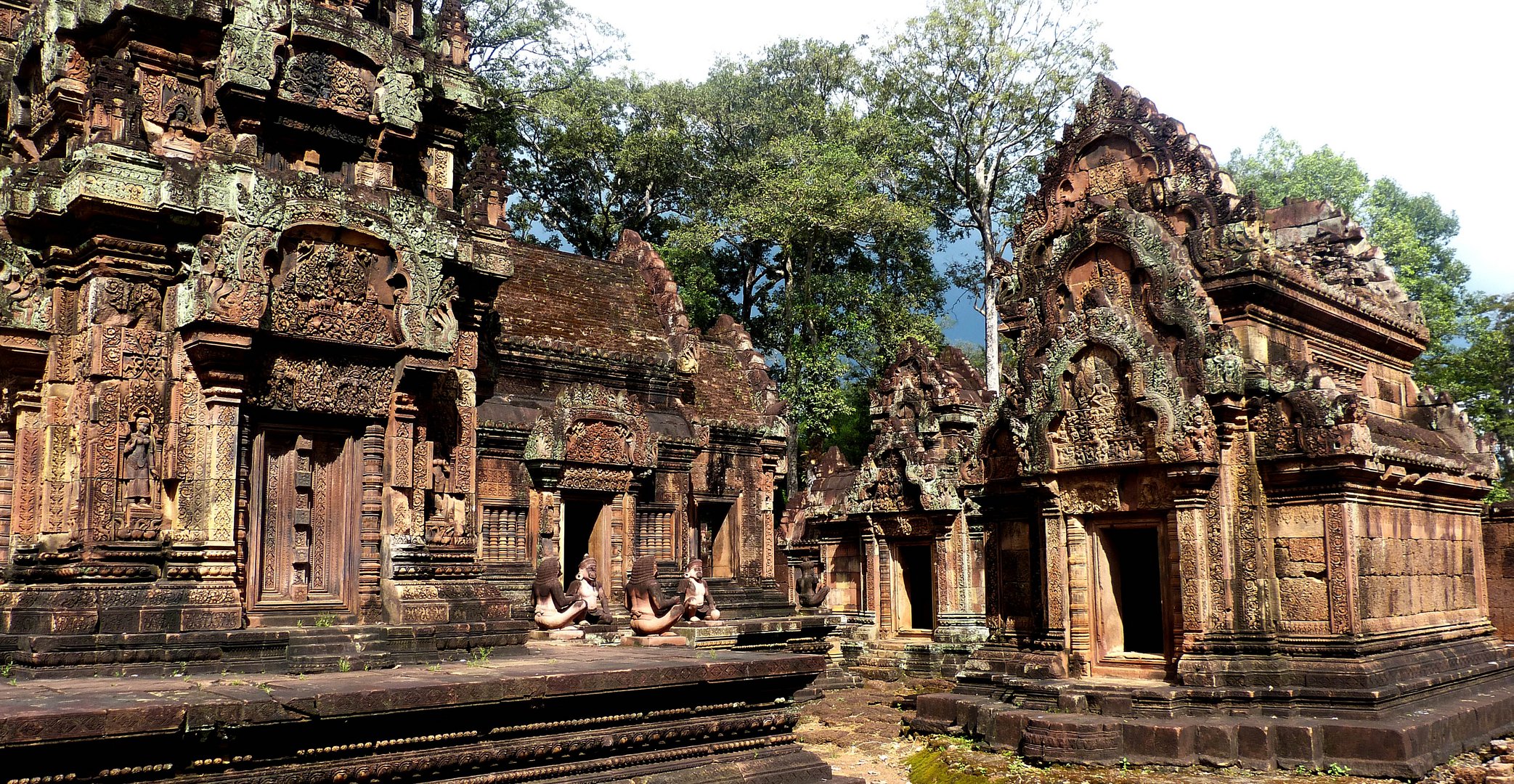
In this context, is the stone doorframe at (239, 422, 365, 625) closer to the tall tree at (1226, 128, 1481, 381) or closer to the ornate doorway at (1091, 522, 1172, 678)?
the ornate doorway at (1091, 522, 1172, 678)

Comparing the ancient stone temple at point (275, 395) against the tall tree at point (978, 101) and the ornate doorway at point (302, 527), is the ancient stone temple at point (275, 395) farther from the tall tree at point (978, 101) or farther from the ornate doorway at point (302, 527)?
the tall tree at point (978, 101)

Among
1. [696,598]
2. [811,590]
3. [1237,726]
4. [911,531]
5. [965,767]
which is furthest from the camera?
[811,590]

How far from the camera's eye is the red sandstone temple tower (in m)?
7.88

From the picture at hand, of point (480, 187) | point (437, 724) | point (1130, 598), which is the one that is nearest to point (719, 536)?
point (1130, 598)

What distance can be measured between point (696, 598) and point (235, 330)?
700 cm

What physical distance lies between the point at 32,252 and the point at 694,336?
13.3 meters

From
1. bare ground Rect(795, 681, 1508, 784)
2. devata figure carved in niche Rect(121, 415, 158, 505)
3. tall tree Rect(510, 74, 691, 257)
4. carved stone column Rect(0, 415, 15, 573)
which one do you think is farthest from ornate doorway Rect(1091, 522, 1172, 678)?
tall tree Rect(510, 74, 691, 257)

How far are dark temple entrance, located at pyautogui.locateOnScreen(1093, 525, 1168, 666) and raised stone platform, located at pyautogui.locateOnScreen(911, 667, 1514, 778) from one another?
532mm

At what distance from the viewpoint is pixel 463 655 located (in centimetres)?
859

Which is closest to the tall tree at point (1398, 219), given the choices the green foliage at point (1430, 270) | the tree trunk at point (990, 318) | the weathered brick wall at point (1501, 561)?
the green foliage at point (1430, 270)

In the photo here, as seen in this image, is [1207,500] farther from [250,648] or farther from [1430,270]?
[1430,270]

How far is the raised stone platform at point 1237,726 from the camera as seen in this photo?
10.3m

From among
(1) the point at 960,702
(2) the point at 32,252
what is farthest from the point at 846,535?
(2) the point at 32,252

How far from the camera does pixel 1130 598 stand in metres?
14.2
